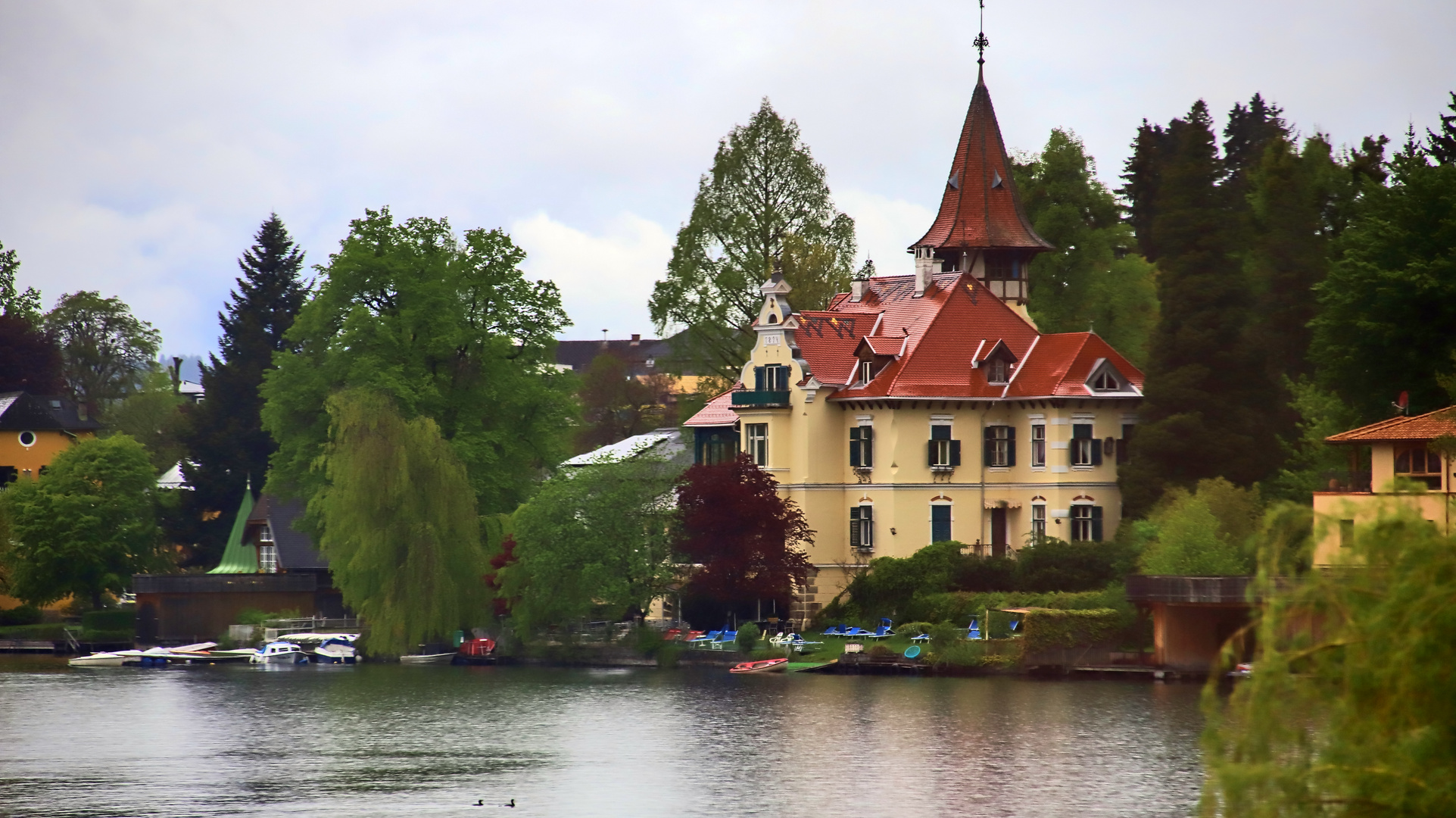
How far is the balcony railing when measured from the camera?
64.2 metres

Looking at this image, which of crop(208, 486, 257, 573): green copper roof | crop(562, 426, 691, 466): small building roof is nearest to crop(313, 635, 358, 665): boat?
crop(562, 426, 691, 466): small building roof

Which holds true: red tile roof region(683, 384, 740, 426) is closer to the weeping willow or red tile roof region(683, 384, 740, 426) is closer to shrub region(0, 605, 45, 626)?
the weeping willow

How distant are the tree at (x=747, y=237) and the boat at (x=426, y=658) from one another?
1895cm

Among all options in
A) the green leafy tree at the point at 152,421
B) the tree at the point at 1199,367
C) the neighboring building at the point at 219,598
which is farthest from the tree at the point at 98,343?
the tree at the point at 1199,367

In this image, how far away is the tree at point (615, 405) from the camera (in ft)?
337

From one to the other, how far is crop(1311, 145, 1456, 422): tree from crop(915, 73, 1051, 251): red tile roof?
1745 centimetres

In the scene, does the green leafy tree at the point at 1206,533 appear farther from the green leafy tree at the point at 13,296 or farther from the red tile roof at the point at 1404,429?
the green leafy tree at the point at 13,296

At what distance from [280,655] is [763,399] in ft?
55.6

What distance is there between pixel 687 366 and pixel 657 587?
18.7 meters

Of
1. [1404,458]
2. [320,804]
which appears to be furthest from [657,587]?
[320,804]

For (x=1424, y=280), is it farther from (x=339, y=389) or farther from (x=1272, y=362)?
(x=339, y=389)

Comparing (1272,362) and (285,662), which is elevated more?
(1272,362)

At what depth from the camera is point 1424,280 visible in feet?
160

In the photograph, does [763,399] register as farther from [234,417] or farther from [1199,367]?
[234,417]
